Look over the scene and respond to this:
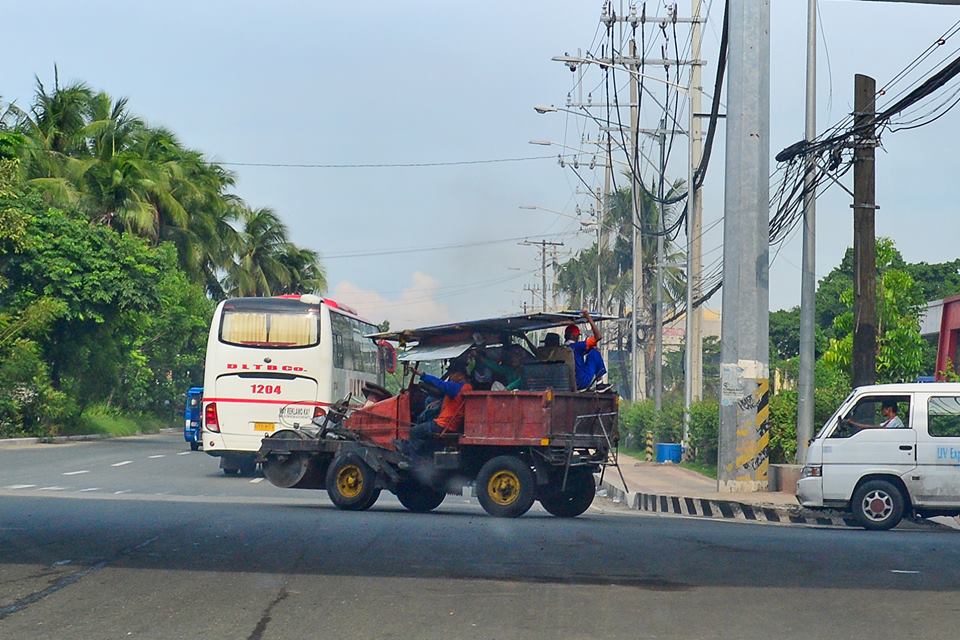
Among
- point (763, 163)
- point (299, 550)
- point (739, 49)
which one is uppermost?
point (739, 49)

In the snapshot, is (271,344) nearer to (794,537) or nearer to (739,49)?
(739,49)

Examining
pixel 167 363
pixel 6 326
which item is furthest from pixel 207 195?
pixel 6 326

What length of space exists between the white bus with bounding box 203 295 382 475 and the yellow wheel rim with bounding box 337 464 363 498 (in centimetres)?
787

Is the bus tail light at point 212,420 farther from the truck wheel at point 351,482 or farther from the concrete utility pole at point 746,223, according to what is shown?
the concrete utility pole at point 746,223

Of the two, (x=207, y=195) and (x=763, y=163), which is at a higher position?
(x=207, y=195)

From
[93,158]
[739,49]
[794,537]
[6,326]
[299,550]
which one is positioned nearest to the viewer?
[299,550]

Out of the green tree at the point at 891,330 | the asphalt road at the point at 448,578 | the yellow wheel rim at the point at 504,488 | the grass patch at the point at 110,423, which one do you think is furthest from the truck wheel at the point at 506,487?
the grass patch at the point at 110,423

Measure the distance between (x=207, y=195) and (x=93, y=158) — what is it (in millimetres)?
9818

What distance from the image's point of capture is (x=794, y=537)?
1414cm

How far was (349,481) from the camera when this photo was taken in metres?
17.7

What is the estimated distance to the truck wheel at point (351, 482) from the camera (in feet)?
57.4

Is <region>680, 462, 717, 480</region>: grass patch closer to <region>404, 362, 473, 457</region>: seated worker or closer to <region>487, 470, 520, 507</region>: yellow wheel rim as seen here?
<region>487, 470, 520, 507</region>: yellow wheel rim

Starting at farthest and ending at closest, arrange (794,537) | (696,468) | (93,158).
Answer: (93,158)
(696,468)
(794,537)

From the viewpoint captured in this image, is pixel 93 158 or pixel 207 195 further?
pixel 207 195
